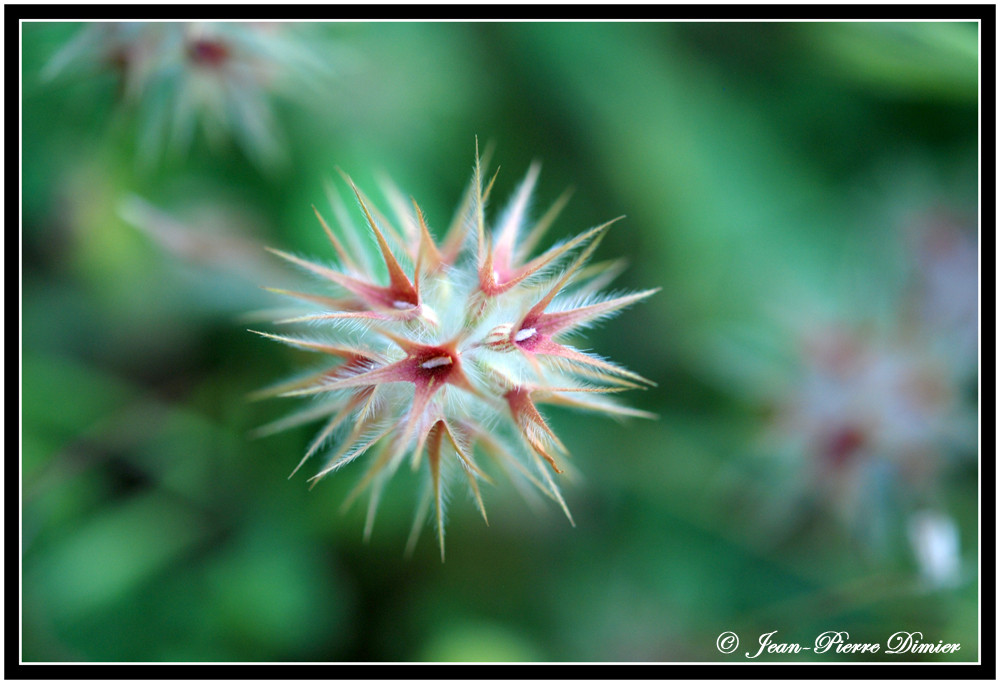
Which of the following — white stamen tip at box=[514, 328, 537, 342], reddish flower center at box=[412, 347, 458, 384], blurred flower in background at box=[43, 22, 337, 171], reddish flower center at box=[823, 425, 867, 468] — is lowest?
reddish flower center at box=[823, 425, 867, 468]

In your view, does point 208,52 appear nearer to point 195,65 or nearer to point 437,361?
point 195,65

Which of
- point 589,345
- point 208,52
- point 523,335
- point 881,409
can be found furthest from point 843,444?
point 208,52

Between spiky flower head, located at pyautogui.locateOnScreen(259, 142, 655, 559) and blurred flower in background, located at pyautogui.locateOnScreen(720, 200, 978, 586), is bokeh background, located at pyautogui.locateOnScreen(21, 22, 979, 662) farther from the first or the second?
spiky flower head, located at pyautogui.locateOnScreen(259, 142, 655, 559)

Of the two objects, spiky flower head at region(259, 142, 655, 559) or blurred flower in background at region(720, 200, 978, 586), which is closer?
A: spiky flower head at region(259, 142, 655, 559)

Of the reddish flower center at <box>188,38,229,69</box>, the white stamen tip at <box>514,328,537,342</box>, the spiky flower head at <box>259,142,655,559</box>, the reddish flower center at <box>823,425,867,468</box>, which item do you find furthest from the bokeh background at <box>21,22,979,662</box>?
the white stamen tip at <box>514,328,537,342</box>

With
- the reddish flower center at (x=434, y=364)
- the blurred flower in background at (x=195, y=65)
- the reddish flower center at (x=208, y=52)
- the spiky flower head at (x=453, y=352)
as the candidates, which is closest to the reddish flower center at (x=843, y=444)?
the spiky flower head at (x=453, y=352)
